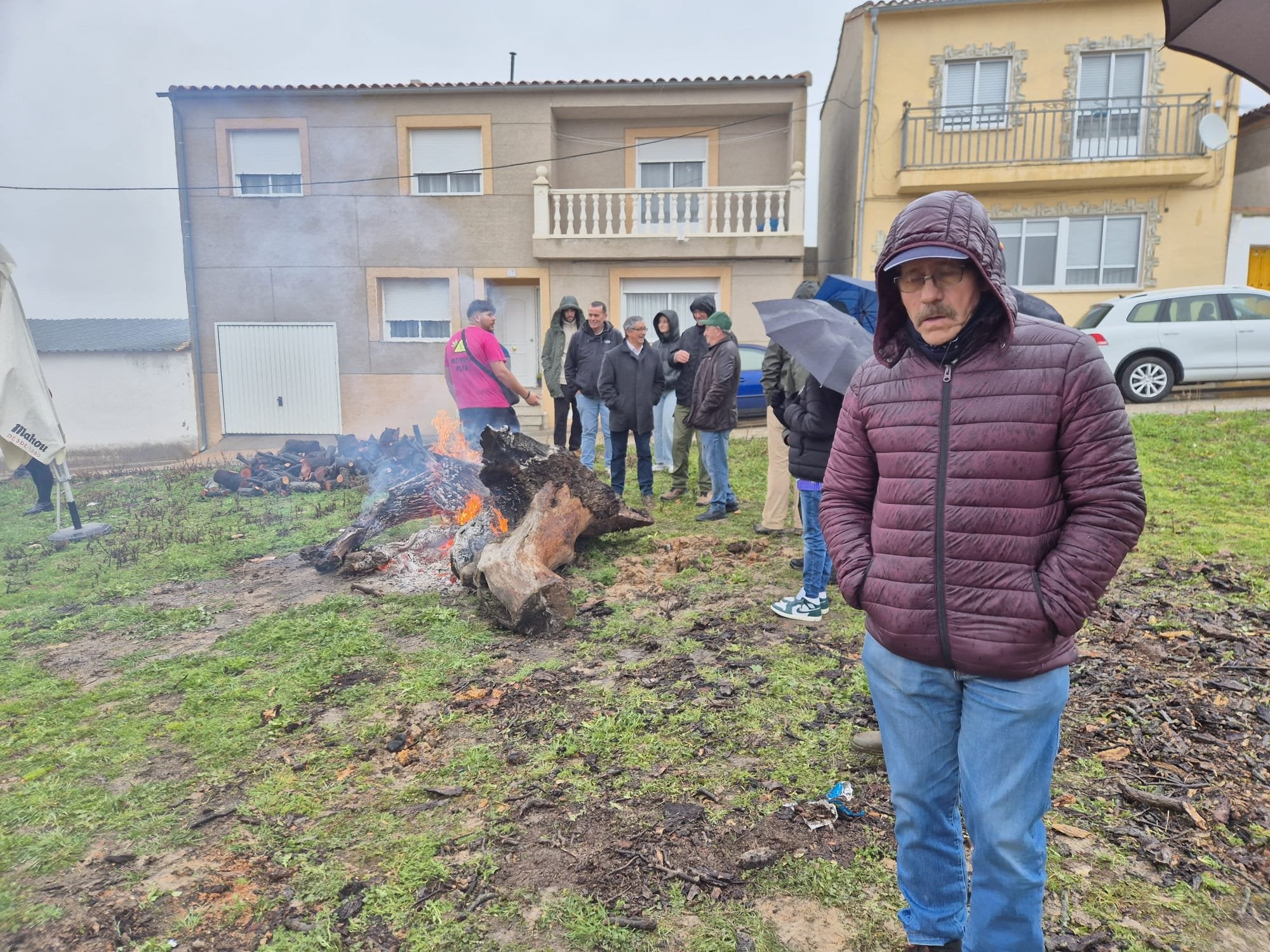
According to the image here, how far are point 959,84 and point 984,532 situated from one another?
17122mm

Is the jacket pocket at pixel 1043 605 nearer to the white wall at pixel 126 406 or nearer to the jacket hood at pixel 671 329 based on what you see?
the jacket hood at pixel 671 329

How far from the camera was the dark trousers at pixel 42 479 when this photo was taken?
9.17 metres

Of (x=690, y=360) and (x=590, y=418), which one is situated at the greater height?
(x=690, y=360)

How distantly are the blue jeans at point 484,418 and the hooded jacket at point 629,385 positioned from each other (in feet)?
3.56

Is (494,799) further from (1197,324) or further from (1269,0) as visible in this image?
(1197,324)

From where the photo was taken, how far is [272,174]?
52.6 feet

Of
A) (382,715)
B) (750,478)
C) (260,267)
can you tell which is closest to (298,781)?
(382,715)

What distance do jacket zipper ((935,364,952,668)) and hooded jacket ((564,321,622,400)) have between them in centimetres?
698

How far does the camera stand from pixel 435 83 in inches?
613

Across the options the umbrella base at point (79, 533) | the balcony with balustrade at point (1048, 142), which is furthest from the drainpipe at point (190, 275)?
the balcony with balustrade at point (1048, 142)

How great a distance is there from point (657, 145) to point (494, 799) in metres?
16.1

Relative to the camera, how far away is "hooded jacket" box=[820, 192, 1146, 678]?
5.82 ft

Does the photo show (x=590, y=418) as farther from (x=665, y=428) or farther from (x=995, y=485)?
(x=995, y=485)

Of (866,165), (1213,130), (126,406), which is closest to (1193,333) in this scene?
(1213,130)
